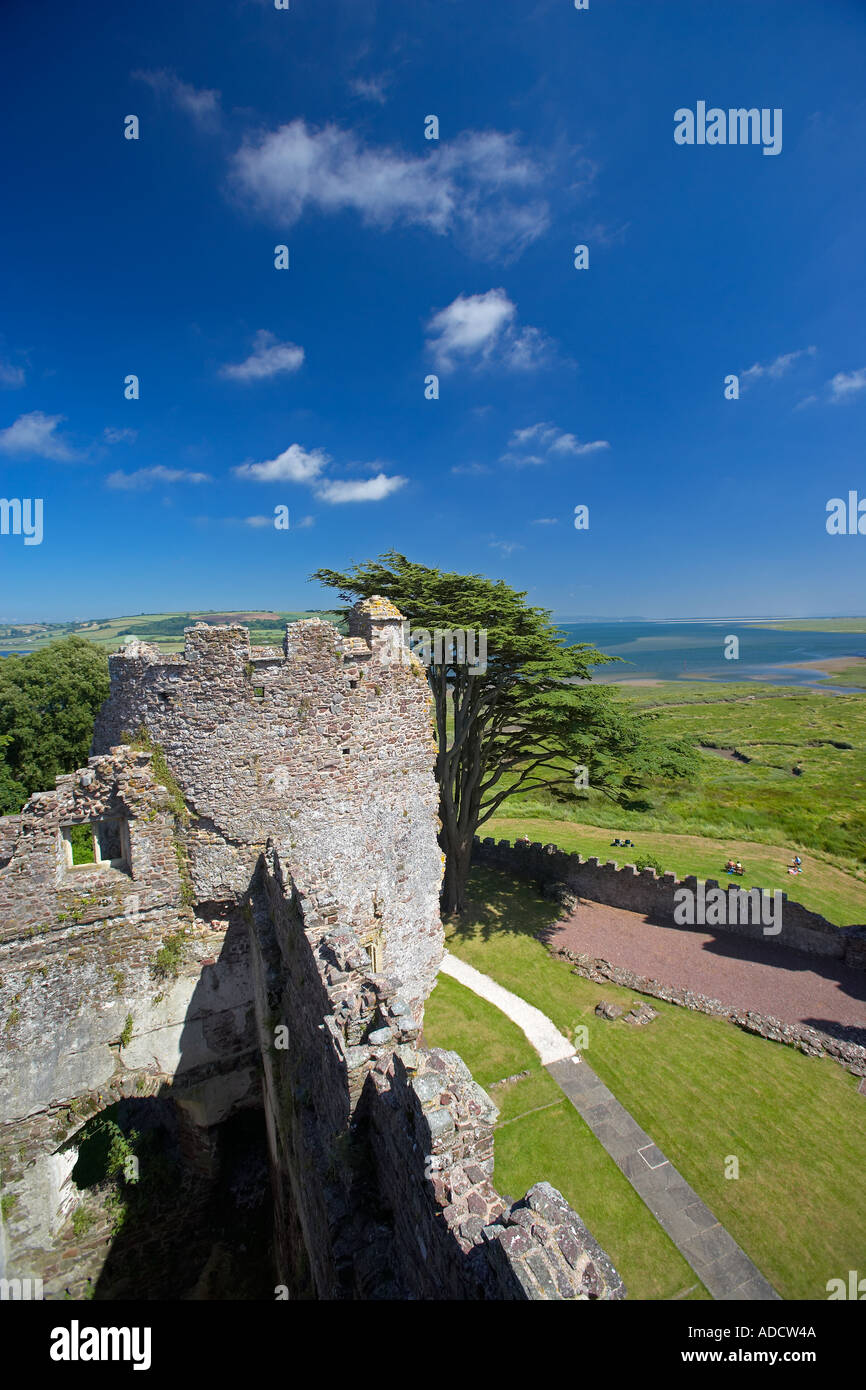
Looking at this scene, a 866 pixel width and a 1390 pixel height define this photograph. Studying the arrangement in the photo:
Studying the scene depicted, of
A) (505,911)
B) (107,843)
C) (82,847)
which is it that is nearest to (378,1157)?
(107,843)

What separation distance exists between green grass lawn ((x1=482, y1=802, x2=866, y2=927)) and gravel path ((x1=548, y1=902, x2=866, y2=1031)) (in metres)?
3.62

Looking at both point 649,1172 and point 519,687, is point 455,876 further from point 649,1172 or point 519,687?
point 649,1172

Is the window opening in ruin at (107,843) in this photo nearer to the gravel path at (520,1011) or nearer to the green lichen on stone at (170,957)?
the green lichen on stone at (170,957)

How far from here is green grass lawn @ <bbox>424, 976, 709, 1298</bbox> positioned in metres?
10.5

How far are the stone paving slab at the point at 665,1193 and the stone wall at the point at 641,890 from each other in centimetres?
1127

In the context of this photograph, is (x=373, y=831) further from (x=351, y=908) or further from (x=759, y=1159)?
(x=759, y=1159)

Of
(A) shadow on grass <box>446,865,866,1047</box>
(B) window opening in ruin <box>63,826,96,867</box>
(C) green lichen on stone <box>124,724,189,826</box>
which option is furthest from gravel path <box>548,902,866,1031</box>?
(B) window opening in ruin <box>63,826,96,867</box>

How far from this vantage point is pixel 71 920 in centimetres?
969

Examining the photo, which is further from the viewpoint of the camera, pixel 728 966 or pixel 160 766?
pixel 728 966

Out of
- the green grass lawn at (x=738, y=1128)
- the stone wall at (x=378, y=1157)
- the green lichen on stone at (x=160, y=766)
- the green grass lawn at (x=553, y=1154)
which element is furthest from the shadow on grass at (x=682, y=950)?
the green lichen on stone at (x=160, y=766)

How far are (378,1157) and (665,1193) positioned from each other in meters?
9.48

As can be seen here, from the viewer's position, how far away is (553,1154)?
42.1ft

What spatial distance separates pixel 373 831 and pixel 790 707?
117m

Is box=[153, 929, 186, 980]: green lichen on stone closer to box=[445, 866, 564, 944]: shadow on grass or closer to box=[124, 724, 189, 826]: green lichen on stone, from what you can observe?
box=[124, 724, 189, 826]: green lichen on stone
